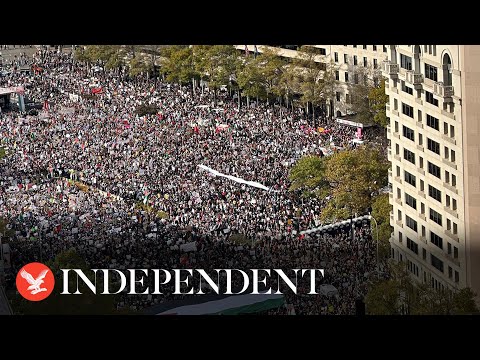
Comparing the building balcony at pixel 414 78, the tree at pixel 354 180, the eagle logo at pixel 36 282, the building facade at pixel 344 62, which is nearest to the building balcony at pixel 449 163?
the building balcony at pixel 414 78

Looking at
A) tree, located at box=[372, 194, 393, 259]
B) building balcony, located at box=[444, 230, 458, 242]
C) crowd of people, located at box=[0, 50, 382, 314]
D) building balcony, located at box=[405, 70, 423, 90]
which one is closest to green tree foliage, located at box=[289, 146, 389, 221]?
crowd of people, located at box=[0, 50, 382, 314]

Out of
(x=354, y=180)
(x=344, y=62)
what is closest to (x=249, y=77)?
(x=344, y=62)

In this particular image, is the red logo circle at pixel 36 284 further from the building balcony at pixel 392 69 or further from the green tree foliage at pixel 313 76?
the green tree foliage at pixel 313 76

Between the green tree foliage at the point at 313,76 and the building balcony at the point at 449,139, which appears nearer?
the building balcony at the point at 449,139

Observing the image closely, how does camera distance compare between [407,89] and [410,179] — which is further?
[410,179]

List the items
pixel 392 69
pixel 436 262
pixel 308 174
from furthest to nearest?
1. pixel 308 174
2. pixel 392 69
3. pixel 436 262

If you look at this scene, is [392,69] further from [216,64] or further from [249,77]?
[216,64]
